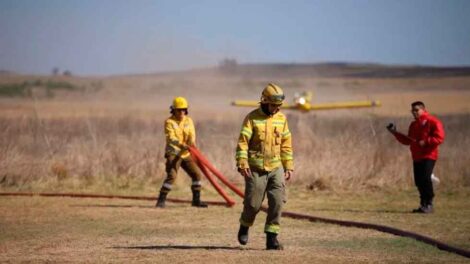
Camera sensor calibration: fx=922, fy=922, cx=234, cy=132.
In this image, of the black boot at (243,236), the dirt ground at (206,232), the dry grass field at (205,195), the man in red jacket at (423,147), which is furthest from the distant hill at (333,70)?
the black boot at (243,236)

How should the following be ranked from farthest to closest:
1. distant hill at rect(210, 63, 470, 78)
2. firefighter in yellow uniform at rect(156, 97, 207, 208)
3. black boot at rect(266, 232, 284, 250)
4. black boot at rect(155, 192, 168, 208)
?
distant hill at rect(210, 63, 470, 78) < black boot at rect(155, 192, 168, 208) < firefighter in yellow uniform at rect(156, 97, 207, 208) < black boot at rect(266, 232, 284, 250)

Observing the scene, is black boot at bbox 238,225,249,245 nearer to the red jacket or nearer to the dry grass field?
the dry grass field

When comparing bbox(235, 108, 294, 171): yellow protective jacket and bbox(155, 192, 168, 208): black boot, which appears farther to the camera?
bbox(155, 192, 168, 208): black boot

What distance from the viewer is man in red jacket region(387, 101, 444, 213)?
47.0 feet

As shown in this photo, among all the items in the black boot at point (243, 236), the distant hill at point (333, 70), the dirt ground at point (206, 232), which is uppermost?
the distant hill at point (333, 70)

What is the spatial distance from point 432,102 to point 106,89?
34.6 m

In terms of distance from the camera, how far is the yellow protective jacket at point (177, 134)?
1512 cm

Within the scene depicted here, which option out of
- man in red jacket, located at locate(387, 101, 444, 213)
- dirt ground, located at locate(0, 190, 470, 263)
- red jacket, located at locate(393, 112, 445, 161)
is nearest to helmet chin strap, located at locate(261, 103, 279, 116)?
dirt ground, located at locate(0, 190, 470, 263)

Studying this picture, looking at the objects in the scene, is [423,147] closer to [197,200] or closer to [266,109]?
[197,200]

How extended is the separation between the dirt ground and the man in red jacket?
1.17 feet

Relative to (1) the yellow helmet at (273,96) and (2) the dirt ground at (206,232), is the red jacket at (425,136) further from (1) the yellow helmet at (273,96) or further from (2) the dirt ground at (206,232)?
(1) the yellow helmet at (273,96)

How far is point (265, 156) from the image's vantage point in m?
10.1

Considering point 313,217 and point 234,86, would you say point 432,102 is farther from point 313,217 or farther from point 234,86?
point 313,217

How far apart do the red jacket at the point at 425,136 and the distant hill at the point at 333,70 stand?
81932 millimetres
